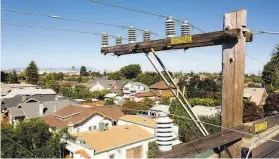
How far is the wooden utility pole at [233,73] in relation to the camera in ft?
11.8

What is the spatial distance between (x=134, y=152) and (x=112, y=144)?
7.45ft

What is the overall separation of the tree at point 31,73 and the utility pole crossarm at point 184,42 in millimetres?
46103

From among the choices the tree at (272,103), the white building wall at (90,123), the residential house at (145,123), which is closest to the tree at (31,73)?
the white building wall at (90,123)

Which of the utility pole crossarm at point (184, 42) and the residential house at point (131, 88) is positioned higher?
the utility pole crossarm at point (184, 42)

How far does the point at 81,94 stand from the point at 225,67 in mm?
49317

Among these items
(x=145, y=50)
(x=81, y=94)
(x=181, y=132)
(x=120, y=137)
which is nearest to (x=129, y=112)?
(x=181, y=132)

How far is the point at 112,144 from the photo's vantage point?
17.0m

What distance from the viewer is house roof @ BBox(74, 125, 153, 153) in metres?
16.8

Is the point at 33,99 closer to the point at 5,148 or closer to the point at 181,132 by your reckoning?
the point at 181,132

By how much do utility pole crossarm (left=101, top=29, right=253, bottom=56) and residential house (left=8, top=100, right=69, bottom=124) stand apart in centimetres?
2681

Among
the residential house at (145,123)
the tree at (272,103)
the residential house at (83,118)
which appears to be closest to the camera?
the residential house at (145,123)

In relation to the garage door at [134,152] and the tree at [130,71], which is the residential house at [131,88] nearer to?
the tree at [130,71]

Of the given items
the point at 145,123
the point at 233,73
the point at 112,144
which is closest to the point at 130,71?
the point at 145,123

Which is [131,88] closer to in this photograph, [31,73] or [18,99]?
[31,73]
